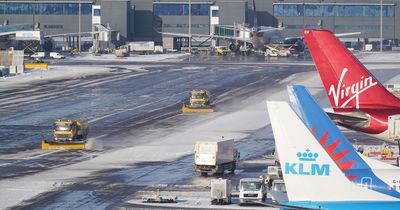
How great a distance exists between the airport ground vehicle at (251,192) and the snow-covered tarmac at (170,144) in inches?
64.4

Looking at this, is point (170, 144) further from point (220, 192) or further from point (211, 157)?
point (220, 192)

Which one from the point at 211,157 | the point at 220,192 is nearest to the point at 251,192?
the point at 220,192

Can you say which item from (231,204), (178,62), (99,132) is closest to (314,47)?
(231,204)

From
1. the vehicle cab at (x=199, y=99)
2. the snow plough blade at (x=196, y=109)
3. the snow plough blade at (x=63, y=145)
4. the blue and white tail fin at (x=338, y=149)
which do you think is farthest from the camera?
the vehicle cab at (x=199, y=99)

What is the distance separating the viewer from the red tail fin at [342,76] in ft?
162

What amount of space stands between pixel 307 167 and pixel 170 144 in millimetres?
42052

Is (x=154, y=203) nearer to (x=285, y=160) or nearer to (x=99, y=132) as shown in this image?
(x=285, y=160)

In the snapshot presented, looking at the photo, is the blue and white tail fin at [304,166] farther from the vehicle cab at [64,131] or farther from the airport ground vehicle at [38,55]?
the airport ground vehicle at [38,55]

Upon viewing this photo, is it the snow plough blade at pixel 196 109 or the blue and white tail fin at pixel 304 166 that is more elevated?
the blue and white tail fin at pixel 304 166

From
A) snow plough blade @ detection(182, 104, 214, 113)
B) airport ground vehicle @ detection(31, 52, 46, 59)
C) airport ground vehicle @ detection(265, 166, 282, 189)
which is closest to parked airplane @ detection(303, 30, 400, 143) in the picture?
airport ground vehicle @ detection(265, 166, 282, 189)

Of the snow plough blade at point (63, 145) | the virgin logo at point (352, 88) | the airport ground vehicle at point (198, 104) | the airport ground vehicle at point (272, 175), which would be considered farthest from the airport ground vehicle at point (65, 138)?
the virgin logo at point (352, 88)

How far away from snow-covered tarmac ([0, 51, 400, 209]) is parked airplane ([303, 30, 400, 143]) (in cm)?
772

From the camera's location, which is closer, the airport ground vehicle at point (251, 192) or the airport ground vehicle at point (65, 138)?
the airport ground vehicle at point (251, 192)

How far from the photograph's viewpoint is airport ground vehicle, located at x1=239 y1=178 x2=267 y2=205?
47.9m
